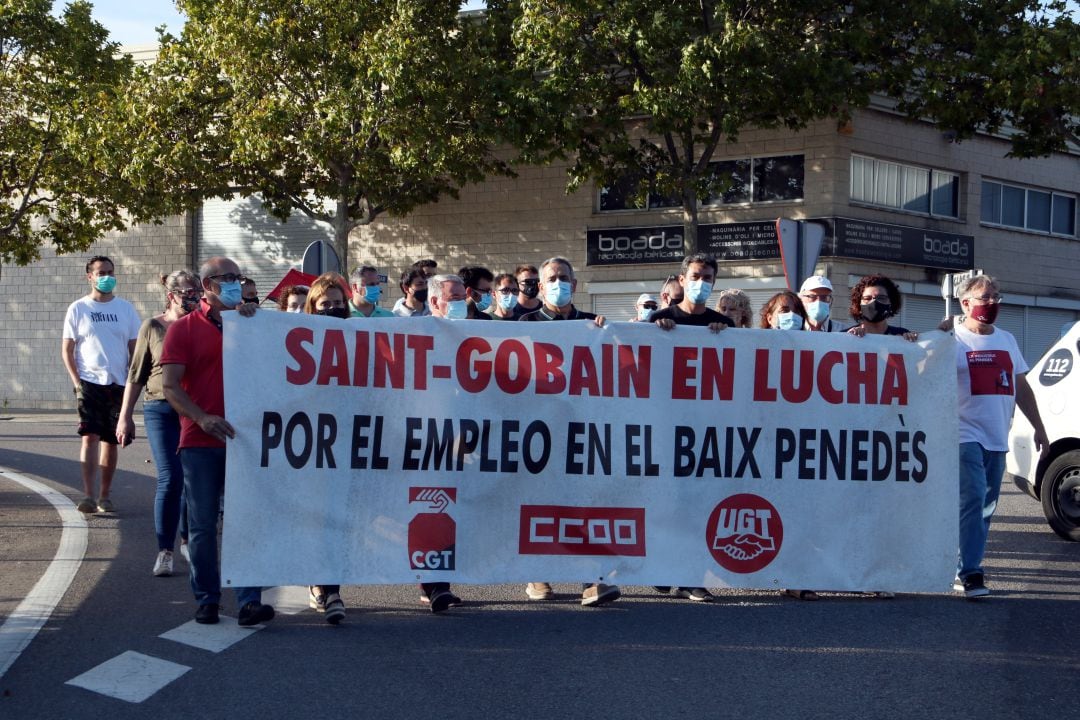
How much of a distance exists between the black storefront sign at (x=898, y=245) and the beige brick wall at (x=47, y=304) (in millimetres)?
15712

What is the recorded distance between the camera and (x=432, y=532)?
23.5 ft

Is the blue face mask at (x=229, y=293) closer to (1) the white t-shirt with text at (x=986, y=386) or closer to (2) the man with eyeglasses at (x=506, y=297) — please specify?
(2) the man with eyeglasses at (x=506, y=297)

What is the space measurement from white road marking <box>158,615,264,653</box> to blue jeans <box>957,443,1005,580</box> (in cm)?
396

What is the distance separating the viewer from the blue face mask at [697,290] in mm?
8000

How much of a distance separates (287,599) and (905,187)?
21.2 meters

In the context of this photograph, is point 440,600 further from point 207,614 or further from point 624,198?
point 624,198

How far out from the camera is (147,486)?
13312mm

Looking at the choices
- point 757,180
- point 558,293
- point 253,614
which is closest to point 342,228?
point 757,180

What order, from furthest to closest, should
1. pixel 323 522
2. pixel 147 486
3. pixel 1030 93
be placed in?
pixel 1030 93
pixel 147 486
pixel 323 522

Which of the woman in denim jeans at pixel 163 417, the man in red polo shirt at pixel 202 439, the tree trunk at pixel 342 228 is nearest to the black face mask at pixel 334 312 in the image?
the man in red polo shirt at pixel 202 439

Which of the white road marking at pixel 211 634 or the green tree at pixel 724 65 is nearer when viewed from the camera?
the white road marking at pixel 211 634

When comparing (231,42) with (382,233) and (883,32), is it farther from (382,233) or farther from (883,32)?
(883,32)

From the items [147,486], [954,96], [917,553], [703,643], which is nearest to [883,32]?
[954,96]

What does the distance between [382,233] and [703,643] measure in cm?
2334
